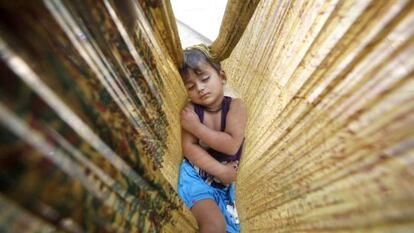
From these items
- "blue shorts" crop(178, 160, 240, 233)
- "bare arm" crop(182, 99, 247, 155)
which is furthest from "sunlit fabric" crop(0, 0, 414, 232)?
"bare arm" crop(182, 99, 247, 155)

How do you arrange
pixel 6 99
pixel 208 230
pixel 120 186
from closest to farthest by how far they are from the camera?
pixel 6 99 → pixel 120 186 → pixel 208 230

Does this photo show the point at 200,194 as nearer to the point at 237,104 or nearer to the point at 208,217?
the point at 208,217

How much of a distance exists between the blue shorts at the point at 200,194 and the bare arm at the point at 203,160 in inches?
1.6

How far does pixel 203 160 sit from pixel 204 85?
0.31 meters

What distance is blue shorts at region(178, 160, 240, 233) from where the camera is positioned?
1.05 meters

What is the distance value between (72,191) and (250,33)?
103 cm

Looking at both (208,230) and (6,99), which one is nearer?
(6,99)

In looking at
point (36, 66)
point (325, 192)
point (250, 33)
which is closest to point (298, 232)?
point (325, 192)

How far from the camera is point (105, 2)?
1.14ft

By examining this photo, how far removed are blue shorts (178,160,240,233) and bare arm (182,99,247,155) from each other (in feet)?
0.44

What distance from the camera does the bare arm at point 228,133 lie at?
1.16 m

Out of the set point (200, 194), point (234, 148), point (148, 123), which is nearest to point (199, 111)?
point (234, 148)

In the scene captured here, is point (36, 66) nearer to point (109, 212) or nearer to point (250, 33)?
point (109, 212)

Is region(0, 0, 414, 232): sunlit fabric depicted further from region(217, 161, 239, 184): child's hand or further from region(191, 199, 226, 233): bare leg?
region(217, 161, 239, 184): child's hand
